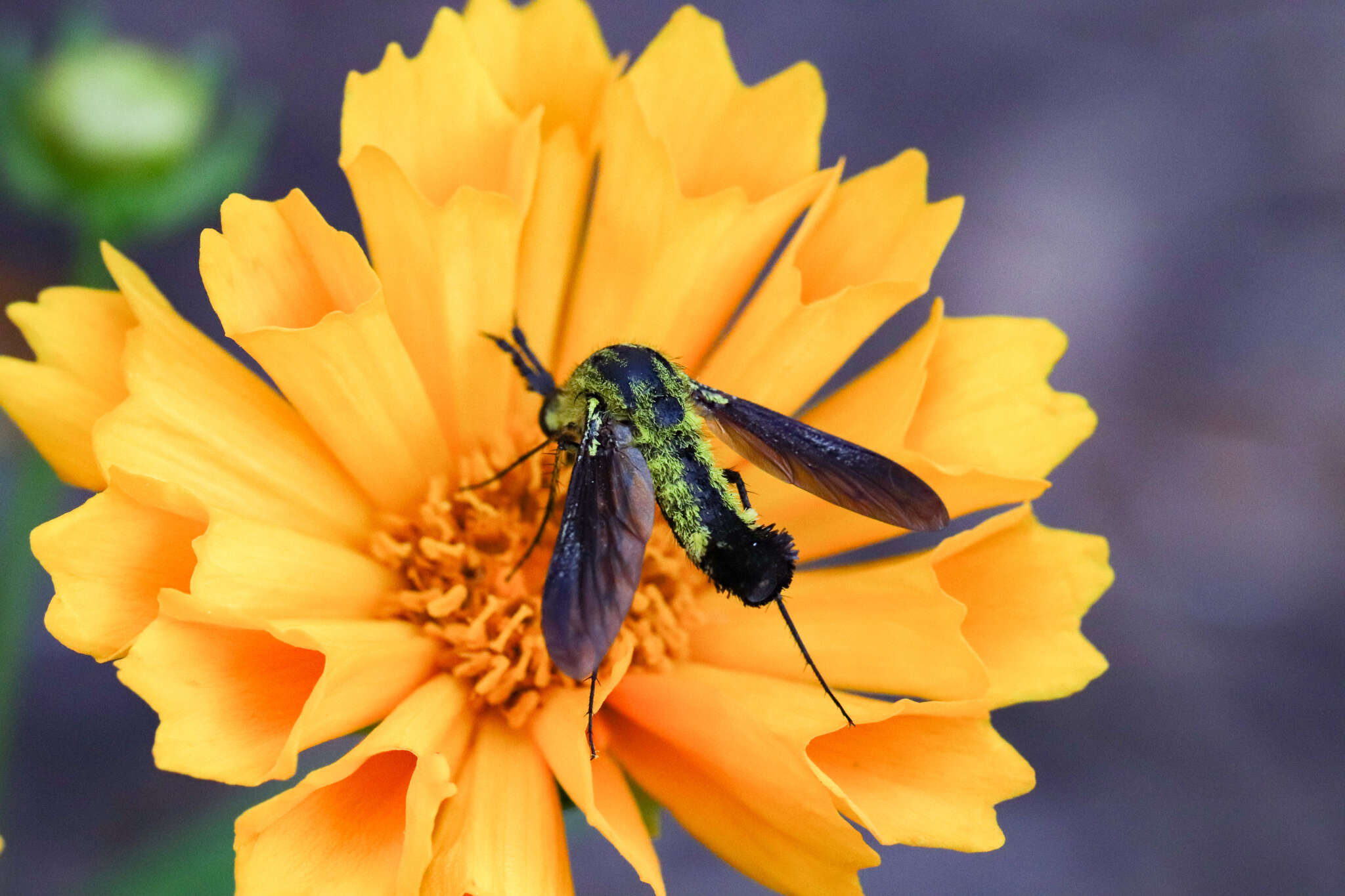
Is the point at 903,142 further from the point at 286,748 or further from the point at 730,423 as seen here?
the point at 286,748

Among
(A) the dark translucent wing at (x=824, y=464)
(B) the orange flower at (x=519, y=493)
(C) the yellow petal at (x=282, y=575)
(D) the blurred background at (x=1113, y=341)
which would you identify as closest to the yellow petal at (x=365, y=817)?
(B) the orange flower at (x=519, y=493)

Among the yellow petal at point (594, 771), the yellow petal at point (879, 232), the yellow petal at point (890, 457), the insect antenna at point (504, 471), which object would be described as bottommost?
the yellow petal at point (594, 771)

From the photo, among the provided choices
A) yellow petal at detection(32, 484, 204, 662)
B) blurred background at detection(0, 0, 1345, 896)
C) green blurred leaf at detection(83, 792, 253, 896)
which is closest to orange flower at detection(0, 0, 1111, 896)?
yellow petal at detection(32, 484, 204, 662)

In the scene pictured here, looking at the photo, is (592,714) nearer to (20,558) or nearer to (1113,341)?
(20,558)

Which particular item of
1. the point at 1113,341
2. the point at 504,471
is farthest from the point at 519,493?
the point at 1113,341

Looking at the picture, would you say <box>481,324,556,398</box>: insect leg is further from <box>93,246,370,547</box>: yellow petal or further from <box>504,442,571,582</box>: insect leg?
<box>93,246,370,547</box>: yellow petal

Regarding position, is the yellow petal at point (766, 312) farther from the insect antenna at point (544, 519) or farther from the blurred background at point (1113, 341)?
the blurred background at point (1113, 341)
